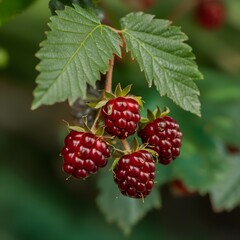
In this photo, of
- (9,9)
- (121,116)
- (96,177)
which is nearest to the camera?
(121,116)

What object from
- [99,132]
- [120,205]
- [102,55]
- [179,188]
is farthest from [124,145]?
[179,188]

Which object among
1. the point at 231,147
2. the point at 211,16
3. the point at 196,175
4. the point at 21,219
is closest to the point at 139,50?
the point at 196,175

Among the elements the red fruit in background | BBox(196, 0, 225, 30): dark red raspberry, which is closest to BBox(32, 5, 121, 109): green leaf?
the red fruit in background

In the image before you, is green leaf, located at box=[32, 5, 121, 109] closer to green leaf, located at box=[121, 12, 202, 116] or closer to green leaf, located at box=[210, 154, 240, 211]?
green leaf, located at box=[121, 12, 202, 116]

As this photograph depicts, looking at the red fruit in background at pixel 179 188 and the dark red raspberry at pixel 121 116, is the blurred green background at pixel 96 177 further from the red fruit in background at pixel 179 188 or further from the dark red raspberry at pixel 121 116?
the dark red raspberry at pixel 121 116

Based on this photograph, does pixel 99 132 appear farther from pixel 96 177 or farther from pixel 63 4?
pixel 96 177

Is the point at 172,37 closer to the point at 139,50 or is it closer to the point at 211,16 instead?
the point at 139,50
